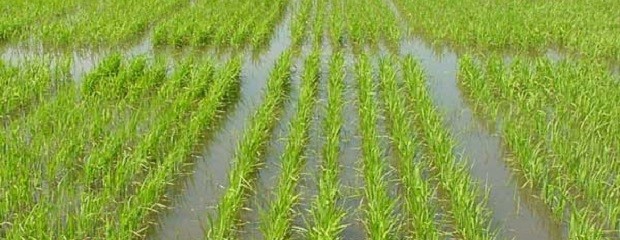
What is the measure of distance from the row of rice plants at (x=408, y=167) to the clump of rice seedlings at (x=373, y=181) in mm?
102

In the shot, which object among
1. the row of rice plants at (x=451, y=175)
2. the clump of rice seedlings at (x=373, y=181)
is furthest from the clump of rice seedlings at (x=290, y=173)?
the row of rice plants at (x=451, y=175)

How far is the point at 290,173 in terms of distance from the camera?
388cm

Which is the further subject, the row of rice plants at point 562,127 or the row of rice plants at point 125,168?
the row of rice plants at point 562,127

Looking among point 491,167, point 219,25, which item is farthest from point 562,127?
point 219,25

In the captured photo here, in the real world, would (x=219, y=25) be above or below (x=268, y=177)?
below

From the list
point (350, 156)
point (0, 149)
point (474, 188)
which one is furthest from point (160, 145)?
point (474, 188)

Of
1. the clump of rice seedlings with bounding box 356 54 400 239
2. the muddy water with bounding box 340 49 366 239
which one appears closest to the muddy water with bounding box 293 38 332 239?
the muddy water with bounding box 340 49 366 239

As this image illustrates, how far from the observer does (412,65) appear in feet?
21.8

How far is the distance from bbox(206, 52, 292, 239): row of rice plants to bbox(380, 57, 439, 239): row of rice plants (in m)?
0.94

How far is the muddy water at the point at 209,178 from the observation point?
3584 millimetres

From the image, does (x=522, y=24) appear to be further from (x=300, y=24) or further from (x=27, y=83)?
(x=27, y=83)

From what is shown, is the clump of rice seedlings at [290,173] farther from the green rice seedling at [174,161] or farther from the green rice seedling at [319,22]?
the green rice seedling at [319,22]

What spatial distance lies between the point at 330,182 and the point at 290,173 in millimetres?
281

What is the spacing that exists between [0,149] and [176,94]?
1.83 m
